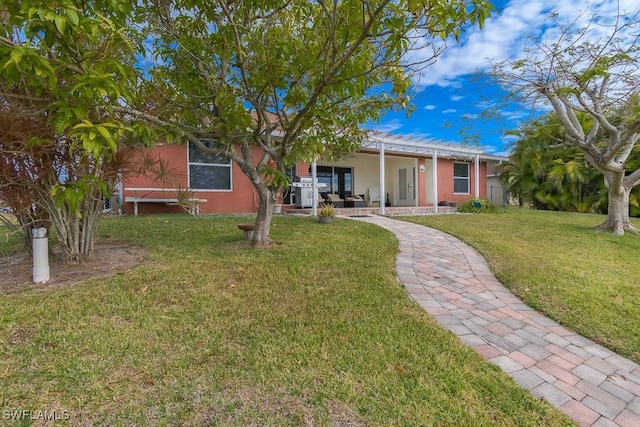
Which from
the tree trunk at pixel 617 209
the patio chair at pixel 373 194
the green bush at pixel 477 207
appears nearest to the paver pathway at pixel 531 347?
the tree trunk at pixel 617 209

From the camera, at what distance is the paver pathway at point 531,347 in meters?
2.11

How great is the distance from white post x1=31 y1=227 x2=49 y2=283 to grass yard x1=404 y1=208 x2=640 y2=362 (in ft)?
18.0

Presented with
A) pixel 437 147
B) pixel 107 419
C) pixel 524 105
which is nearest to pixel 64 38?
pixel 107 419

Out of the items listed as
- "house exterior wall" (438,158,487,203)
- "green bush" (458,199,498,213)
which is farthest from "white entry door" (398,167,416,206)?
"green bush" (458,199,498,213)

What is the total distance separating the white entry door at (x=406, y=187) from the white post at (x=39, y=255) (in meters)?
15.5

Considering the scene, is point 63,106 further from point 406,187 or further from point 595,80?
point 406,187

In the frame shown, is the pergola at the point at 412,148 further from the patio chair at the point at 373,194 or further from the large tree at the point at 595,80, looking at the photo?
the large tree at the point at 595,80

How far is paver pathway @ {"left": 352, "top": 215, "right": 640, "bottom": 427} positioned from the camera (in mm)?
2107

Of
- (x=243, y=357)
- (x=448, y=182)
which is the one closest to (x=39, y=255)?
(x=243, y=357)

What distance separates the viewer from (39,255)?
356cm

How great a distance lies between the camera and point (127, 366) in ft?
7.13

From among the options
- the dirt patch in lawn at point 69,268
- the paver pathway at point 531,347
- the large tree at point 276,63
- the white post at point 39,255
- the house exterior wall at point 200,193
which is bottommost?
the paver pathway at point 531,347

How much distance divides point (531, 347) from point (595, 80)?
7.19m

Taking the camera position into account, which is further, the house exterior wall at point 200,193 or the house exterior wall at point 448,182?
the house exterior wall at point 448,182
